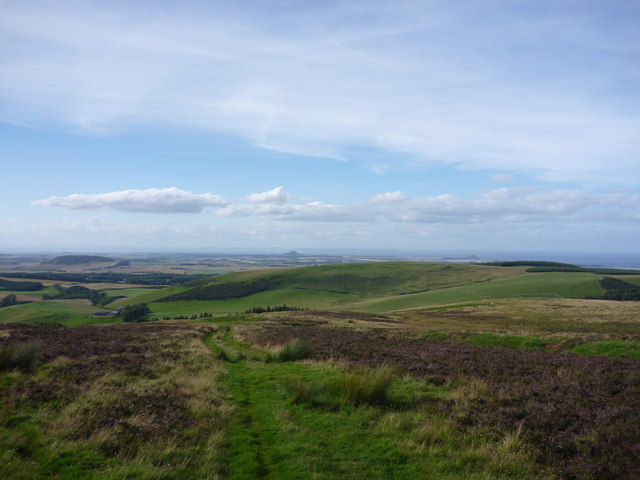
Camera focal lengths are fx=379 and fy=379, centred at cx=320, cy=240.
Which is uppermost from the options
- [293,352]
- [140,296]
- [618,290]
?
[293,352]

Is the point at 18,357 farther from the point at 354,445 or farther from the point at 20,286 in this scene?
the point at 20,286

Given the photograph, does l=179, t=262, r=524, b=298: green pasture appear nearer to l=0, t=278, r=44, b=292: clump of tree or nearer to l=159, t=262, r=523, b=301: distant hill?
l=159, t=262, r=523, b=301: distant hill

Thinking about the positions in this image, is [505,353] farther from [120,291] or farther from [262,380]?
[120,291]

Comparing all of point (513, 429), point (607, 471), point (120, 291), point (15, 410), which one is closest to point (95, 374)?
point (15, 410)

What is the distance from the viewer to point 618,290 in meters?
95.6

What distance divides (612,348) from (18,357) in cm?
3210

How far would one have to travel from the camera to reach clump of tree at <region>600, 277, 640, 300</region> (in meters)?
89.8

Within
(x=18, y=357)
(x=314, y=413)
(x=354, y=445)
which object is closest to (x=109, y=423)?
(x=314, y=413)

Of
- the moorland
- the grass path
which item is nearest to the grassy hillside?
the moorland

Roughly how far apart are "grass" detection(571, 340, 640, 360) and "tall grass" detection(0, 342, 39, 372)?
30406 millimetres

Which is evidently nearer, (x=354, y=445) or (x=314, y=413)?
(x=354, y=445)

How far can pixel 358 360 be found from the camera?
780 inches

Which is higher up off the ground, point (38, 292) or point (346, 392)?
point (346, 392)

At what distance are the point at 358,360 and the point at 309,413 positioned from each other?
8.64 meters
